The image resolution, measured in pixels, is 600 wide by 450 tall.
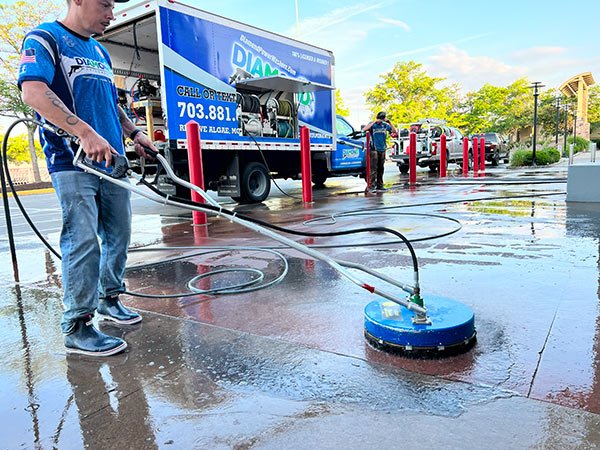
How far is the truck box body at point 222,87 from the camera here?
749cm

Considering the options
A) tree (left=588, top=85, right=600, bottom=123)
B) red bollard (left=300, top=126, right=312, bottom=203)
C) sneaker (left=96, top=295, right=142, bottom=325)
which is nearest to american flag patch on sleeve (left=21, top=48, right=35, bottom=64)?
sneaker (left=96, top=295, right=142, bottom=325)

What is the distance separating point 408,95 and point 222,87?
137ft

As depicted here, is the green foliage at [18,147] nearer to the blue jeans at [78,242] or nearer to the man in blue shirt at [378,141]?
the man in blue shirt at [378,141]

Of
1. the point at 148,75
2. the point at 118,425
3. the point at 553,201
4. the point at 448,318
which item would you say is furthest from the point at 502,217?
the point at 148,75

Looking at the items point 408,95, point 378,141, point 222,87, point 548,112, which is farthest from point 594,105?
point 222,87

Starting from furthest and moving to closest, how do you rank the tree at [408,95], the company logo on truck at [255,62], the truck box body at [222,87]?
the tree at [408,95] → the company logo on truck at [255,62] → the truck box body at [222,87]

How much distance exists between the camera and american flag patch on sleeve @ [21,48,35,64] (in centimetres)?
213

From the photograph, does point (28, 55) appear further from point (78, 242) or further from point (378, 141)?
point (378, 141)

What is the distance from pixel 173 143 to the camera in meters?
7.55

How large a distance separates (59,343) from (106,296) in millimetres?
364

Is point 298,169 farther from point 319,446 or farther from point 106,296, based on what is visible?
point 319,446

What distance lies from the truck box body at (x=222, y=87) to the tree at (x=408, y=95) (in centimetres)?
3630

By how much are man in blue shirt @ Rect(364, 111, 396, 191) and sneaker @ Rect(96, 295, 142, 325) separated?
928 centimetres

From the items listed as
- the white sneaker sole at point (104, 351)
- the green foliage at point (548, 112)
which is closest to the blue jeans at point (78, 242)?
the white sneaker sole at point (104, 351)
